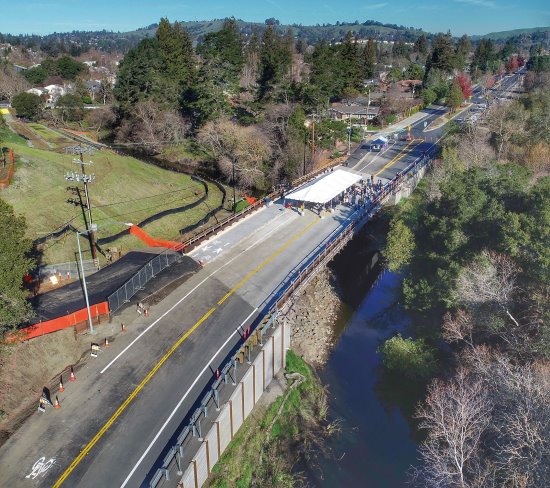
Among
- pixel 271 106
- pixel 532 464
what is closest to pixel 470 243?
pixel 532 464

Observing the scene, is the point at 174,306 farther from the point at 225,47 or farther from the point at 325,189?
the point at 225,47

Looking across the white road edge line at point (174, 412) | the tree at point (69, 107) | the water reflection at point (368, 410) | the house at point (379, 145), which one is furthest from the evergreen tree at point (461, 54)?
the white road edge line at point (174, 412)

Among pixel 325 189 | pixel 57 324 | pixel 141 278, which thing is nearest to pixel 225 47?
pixel 325 189

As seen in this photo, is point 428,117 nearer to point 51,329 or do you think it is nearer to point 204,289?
point 204,289

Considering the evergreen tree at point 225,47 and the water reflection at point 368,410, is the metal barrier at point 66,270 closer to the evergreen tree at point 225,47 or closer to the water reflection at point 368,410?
the water reflection at point 368,410

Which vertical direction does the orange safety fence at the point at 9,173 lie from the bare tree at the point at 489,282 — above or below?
above

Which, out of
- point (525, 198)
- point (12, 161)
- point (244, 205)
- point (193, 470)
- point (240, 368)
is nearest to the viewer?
point (193, 470)
